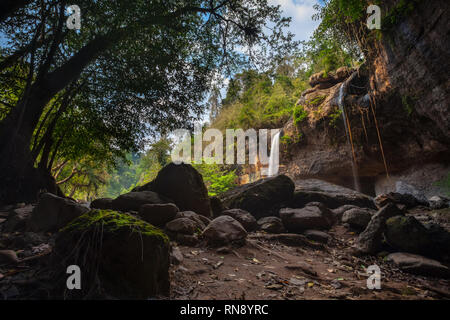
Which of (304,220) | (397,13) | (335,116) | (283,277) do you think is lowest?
(283,277)

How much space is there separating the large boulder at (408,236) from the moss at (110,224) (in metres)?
4.82

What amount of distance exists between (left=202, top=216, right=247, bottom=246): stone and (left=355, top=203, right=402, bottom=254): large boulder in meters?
2.81

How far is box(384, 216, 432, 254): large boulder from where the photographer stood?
4148 mm

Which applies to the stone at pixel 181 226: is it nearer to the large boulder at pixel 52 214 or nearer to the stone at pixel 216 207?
the large boulder at pixel 52 214

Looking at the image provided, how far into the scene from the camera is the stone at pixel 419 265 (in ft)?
11.6

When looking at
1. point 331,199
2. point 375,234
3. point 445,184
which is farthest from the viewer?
point 445,184

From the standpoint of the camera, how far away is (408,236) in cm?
427

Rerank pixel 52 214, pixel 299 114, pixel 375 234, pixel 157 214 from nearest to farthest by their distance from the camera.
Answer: pixel 52 214, pixel 157 214, pixel 375 234, pixel 299 114

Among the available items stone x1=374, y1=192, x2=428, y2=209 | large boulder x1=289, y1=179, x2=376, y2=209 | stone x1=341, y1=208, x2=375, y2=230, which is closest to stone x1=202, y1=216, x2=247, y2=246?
stone x1=341, y1=208, x2=375, y2=230

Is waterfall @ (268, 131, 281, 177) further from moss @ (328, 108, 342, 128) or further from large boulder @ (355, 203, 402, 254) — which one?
large boulder @ (355, 203, 402, 254)

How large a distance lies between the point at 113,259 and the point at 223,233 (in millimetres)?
2371

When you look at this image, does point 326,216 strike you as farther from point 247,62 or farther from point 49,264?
point 49,264

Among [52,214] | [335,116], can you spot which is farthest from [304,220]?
[335,116]

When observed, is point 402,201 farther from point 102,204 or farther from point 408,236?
point 102,204
